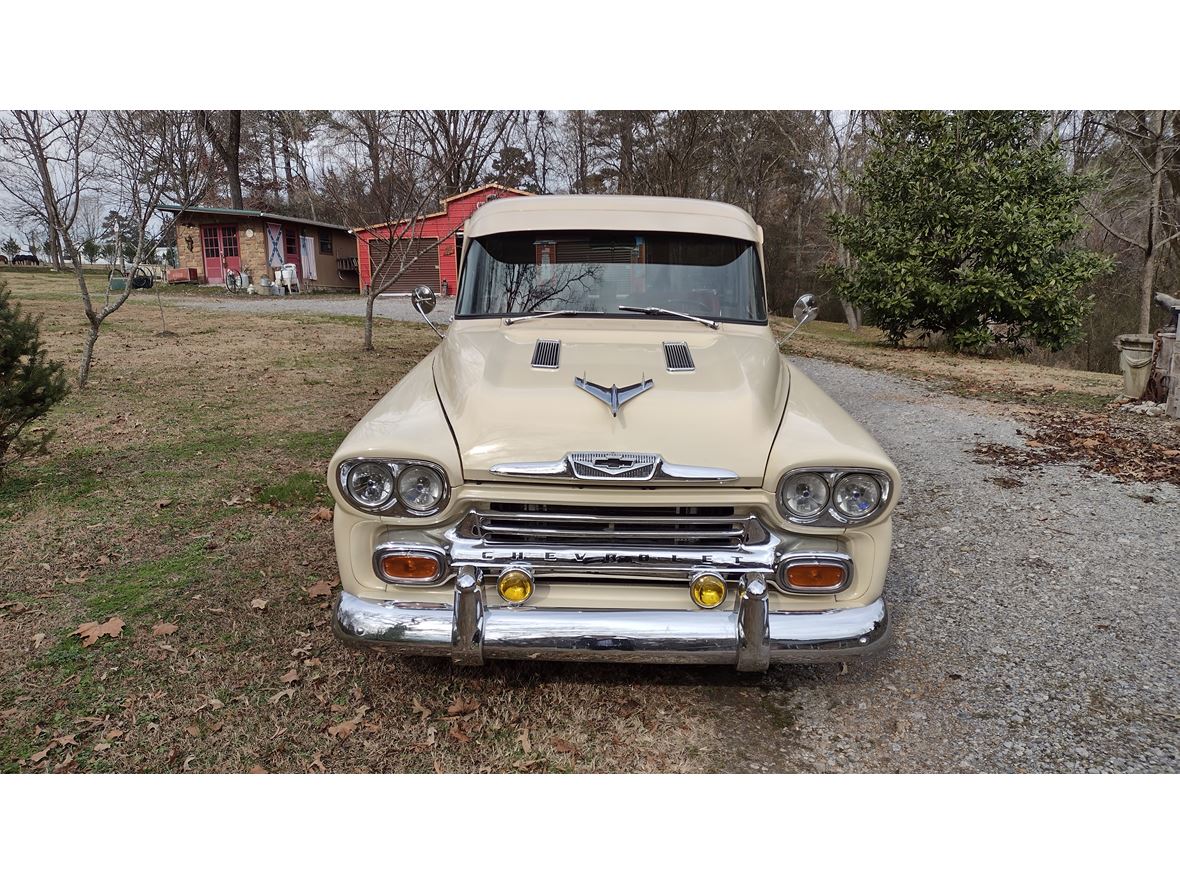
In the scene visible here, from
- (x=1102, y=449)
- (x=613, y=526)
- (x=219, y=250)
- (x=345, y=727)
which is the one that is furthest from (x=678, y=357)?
(x=219, y=250)

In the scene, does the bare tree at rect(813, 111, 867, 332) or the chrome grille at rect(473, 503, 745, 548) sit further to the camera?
the bare tree at rect(813, 111, 867, 332)

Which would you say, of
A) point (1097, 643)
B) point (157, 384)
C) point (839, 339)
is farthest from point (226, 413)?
point (839, 339)

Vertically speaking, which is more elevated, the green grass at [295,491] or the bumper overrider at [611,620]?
the bumper overrider at [611,620]

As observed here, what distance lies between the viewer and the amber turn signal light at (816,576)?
2.75 m

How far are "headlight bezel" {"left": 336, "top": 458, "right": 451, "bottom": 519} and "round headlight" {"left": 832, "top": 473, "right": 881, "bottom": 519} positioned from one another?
4.84 ft

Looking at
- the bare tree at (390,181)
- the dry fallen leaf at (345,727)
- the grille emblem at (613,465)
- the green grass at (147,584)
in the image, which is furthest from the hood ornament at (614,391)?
the bare tree at (390,181)

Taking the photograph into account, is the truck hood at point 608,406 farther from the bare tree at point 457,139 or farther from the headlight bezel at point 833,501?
the bare tree at point 457,139

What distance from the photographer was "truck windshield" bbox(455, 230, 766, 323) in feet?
13.0

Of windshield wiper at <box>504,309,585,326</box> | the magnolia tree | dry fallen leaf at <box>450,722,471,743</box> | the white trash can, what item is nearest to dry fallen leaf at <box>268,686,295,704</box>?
dry fallen leaf at <box>450,722,471,743</box>

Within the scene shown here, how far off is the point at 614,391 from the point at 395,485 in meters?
0.92

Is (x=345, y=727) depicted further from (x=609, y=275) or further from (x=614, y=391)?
(x=609, y=275)

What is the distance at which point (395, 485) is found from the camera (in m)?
2.70

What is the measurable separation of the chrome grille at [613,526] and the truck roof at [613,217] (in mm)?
1959

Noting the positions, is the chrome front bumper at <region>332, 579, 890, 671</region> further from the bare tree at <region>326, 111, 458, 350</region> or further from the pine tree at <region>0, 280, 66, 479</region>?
the bare tree at <region>326, 111, 458, 350</region>
